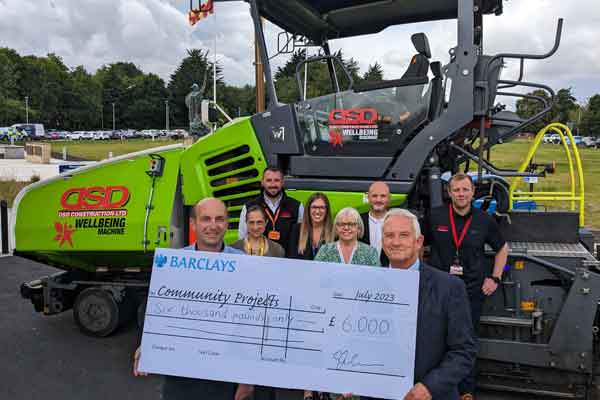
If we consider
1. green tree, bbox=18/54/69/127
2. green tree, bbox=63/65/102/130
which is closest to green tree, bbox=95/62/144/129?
green tree, bbox=63/65/102/130

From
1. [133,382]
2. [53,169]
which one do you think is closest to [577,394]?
[133,382]

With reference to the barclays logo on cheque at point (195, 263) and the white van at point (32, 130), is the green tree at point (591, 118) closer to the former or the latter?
the barclays logo on cheque at point (195, 263)

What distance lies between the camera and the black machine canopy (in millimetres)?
4673

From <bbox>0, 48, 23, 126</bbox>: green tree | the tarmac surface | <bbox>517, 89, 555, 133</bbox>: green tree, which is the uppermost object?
<bbox>0, 48, 23, 126</bbox>: green tree

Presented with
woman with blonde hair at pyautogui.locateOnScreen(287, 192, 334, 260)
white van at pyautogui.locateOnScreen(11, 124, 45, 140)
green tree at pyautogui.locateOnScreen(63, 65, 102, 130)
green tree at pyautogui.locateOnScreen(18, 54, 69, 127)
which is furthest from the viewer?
green tree at pyautogui.locateOnScreen(63, 65, 102, 130)

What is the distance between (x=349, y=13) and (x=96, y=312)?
402cm

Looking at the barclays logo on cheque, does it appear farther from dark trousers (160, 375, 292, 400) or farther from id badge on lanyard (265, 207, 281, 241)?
id badge on lanyard (265, 207, 281, 241)

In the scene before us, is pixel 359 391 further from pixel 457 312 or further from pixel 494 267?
pixel 494 267

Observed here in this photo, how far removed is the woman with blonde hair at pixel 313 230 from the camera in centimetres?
379

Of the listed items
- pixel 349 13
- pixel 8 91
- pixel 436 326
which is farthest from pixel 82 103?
pixel 436 326

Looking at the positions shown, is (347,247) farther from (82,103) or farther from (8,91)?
(82,103)

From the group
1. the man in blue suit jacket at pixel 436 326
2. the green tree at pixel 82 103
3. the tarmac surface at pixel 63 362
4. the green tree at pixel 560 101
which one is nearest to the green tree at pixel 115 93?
the green tree at pixel 82 103

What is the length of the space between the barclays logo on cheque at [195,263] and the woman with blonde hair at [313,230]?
1.32 metres

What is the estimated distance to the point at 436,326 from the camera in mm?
2125
